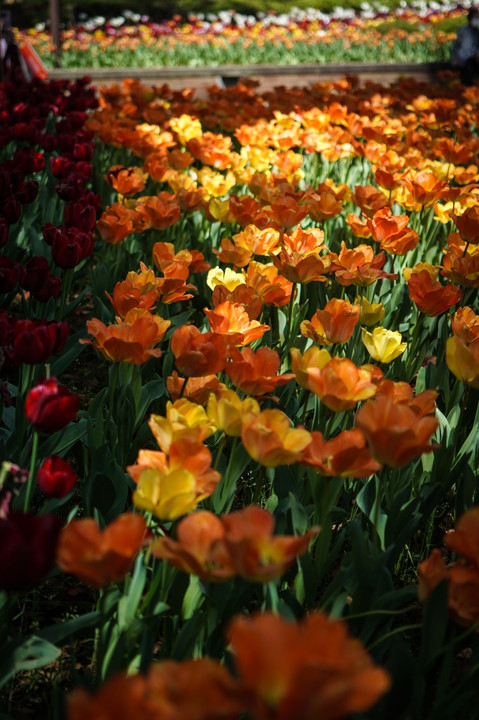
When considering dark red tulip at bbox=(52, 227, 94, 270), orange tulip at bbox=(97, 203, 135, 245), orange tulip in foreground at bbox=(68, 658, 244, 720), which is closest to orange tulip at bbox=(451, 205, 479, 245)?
orange tulip at bbox=(97, 203, 135, 245)

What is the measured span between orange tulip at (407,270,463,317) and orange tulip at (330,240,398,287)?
121mm

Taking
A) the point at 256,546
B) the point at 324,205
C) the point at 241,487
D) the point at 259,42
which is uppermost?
the point at 256,546

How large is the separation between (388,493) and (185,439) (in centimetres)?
62

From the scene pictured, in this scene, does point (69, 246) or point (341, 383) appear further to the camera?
point (69, 246)

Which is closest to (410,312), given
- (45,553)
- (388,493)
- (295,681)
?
(388,493)

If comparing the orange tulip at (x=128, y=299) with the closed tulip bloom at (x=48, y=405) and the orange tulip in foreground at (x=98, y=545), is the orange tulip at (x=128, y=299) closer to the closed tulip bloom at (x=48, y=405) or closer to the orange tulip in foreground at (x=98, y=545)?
the closed tulip bloom at (x=48, y=405)

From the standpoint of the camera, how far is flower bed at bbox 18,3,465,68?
1245cm

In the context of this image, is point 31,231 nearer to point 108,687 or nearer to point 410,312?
point 410,312

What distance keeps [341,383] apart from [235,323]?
388 mm

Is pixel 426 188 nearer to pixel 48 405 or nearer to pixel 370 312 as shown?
pixel 370 312

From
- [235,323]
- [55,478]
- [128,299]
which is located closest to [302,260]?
[235,323]

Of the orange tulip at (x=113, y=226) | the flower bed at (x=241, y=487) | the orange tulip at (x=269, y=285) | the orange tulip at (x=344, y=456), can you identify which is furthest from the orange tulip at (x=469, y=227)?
the orange tulip at (x=344, y=456)

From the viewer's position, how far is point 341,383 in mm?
1182

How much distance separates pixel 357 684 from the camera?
56 centimetres
